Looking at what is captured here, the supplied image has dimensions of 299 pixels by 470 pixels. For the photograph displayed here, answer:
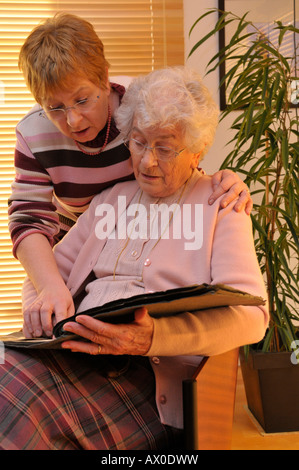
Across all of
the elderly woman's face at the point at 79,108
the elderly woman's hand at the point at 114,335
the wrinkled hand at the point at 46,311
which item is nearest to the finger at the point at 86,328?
the elderly woman's hand at the point at 114,335

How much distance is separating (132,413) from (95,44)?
1025 millimetres

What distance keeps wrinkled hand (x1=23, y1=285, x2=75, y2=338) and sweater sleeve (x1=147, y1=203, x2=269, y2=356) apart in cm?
40

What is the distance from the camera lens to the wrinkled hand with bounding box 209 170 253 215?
58.8 inches

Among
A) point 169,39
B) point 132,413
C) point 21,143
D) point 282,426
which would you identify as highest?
point 169,39

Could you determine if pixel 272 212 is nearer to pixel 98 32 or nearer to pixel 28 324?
pixel 28 324

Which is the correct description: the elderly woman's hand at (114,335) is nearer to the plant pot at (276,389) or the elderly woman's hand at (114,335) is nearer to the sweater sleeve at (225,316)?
the sweater sleeve at (225,316)

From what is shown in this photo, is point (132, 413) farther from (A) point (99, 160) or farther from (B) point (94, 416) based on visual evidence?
(A) point (99, 160)

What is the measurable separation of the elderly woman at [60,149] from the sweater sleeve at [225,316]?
0.28ft

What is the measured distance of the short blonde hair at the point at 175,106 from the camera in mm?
1491

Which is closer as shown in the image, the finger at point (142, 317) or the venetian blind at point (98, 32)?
the finger at point (142, 317)

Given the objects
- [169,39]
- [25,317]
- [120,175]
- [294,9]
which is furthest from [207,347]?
[294,9]

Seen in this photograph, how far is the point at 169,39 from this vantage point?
304cm

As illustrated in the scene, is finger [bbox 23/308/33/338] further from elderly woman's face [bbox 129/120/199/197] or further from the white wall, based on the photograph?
the white wall

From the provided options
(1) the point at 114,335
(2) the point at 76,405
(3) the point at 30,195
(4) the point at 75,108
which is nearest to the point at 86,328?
(1) the point at 114,335
